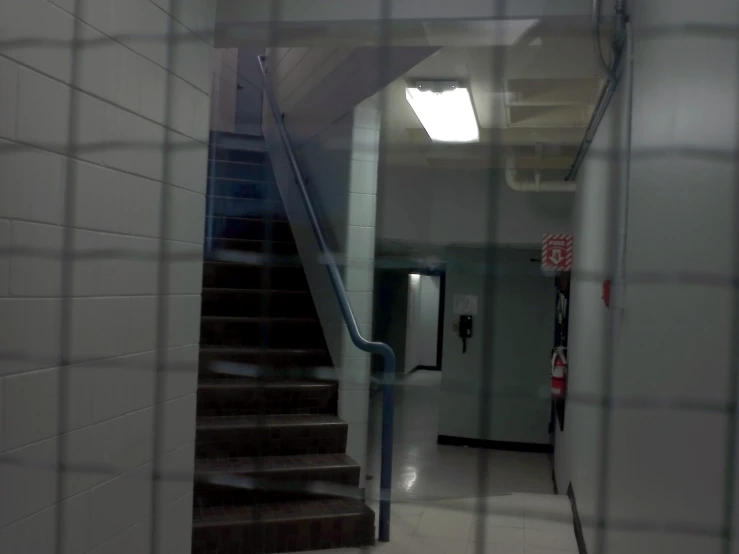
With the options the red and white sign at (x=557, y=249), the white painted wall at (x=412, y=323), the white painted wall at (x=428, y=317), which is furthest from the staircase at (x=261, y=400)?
the white painted wall at (x=428, y=317)

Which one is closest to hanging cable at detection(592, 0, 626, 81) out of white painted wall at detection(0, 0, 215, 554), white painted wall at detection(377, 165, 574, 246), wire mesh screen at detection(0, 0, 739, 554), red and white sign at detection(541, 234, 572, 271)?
wire mesh screen at detection(0, 0, 739, 554)

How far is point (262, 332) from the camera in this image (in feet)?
7.97

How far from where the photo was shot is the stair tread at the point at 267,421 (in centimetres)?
201

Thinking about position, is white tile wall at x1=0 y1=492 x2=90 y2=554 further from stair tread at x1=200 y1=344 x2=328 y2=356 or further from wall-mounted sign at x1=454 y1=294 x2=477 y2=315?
wall-mounted sign at x1=454 y1=294 x2=477 y2=315

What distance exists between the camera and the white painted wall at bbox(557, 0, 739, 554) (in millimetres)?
689

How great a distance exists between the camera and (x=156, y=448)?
1335 millimetres

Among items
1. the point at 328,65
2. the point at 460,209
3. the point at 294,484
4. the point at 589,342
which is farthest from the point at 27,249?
the point at 460,209

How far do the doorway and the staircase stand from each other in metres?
1.69

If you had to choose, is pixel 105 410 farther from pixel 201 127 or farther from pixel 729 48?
pixel 729 48

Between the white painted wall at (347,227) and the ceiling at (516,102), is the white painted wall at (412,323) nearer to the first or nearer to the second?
the ceiling at (516,102)

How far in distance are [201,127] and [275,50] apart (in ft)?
5.35

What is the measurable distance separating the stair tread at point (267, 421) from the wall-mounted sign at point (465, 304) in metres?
1.65

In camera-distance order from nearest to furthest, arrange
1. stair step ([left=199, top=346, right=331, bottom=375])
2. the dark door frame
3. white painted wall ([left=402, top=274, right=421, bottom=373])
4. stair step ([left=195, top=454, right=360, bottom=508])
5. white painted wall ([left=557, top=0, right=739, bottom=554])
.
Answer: white painted wall ([left=557, top=0, right=739, bottom=554]) < stair step ([left=195, top=454, right=360, bottom=508]) < stair step ([left=199, top=346, right=331, bottom=375]) < the dark door frame < white painted wall ([left=402, top=274, right=421, bottom=373])

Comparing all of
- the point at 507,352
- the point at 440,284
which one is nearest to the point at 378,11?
the point at 507,352
